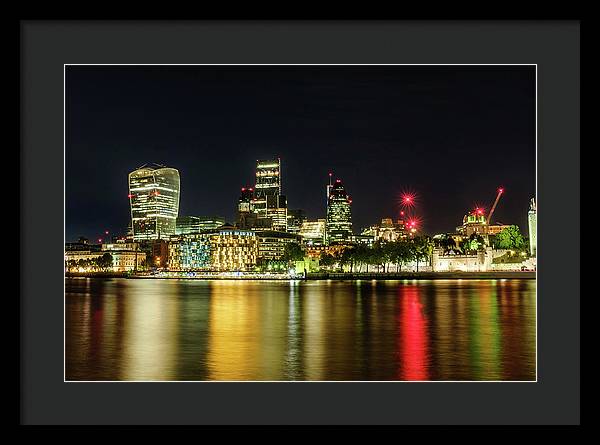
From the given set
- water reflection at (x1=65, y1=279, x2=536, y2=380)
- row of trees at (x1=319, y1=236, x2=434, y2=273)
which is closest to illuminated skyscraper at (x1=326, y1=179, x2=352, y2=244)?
row of trees at (x1=319, y1=236, x2=434, y2=273)

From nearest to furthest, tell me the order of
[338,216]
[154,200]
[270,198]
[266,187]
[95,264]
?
[95,264] < [154,200] < [266,187] < [270,198] < [338,216]

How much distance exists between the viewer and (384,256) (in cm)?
4269

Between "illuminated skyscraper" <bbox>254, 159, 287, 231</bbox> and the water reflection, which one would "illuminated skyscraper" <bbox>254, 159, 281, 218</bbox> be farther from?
the water reflection

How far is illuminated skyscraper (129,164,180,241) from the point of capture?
201 feet

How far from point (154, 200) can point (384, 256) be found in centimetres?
2655

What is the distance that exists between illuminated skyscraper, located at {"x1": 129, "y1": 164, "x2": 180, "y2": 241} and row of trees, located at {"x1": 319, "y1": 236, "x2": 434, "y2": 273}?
762 inches

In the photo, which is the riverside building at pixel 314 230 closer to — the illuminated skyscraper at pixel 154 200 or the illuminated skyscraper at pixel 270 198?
the illuminated skyscraper at pixel 270 198

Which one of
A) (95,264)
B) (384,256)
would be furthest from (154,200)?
(384,256)

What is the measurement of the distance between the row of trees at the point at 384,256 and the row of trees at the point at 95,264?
17.9 m

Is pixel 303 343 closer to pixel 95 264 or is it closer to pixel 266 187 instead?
pixel 95 264

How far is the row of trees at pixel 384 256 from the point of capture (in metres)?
42.9

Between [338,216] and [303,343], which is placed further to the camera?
[338,216]

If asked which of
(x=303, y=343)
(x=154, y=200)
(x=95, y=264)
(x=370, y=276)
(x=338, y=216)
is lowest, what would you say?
(x=370, y=276)
